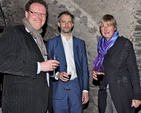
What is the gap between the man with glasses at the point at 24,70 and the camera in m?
1.79

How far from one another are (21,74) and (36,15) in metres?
0.56

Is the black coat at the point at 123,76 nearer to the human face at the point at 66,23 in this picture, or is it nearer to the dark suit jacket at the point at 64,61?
the dark suit jacket at the point at 64,61

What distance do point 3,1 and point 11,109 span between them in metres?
2.46

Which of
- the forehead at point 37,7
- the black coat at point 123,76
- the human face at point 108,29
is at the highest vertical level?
the forehead at point 37,7

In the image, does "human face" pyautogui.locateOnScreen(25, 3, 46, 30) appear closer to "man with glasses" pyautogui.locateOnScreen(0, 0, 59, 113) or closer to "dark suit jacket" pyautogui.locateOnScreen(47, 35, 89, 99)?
"man with glasses" pyautogui.locateOnScreen(0, 0, 59, 113)

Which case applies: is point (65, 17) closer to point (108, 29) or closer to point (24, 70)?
point (108, 29)

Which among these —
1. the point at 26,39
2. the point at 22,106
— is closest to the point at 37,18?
the point at 26,39

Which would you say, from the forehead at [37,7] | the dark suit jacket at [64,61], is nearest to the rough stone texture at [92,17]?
the dark suit jacket at [64,61]

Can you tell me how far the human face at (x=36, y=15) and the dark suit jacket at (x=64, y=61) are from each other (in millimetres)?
739

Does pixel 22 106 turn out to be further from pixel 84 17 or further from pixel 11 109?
pixel 84 17

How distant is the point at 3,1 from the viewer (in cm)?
388

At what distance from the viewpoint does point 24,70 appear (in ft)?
5.89

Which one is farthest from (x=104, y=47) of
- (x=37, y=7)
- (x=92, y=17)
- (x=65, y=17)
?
(x=92, y=17)

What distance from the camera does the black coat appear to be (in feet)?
7.59
